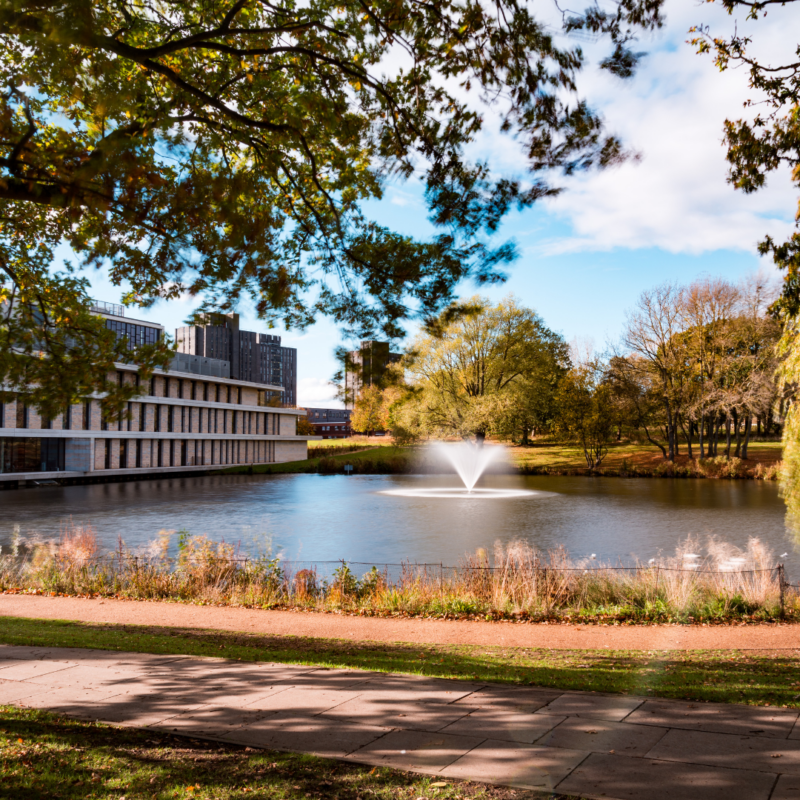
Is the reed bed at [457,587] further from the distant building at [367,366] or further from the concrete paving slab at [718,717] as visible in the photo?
the concrete paving slab at [718,717]

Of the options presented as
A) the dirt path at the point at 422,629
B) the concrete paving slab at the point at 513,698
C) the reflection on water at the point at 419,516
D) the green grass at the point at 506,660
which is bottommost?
the reflection on water at the point at 419,516

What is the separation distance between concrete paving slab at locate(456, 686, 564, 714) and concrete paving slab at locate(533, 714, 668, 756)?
20.3 inches

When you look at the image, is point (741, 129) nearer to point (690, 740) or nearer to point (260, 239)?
point (260, 239)

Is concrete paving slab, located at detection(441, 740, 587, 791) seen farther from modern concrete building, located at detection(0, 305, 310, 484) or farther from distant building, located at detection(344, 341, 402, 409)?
modern concrete building, located at detection(0, 305, 310, 484)

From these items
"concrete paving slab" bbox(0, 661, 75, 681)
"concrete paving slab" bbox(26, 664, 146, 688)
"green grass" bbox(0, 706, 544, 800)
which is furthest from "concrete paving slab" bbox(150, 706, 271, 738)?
"concrete paving slab" bbox(0, 661, 75, 681)

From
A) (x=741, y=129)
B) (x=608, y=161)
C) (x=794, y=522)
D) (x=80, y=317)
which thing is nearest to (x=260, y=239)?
(x=608, y=161)

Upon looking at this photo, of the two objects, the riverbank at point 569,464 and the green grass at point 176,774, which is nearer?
the green grass at point 176,774

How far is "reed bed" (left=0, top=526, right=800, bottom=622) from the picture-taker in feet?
40.8

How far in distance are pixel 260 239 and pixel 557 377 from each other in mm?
59626

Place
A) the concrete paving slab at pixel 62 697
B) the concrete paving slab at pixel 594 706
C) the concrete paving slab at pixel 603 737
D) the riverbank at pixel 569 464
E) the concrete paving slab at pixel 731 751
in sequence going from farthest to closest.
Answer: the riverbank at pixel 569 464 → the concrete paving slab at pixel 62 697 → the concrete paving slab at pixel 594 706 → the concrete paving slab at pixel 603 737 → the concrete paving slab at pixel 731 751

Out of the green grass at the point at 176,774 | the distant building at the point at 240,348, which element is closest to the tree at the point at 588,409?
the distant building at the point at 240,348

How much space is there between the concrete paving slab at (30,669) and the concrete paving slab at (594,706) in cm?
516

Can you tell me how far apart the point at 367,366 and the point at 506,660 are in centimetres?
425

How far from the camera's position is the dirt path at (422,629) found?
10.3 metres
